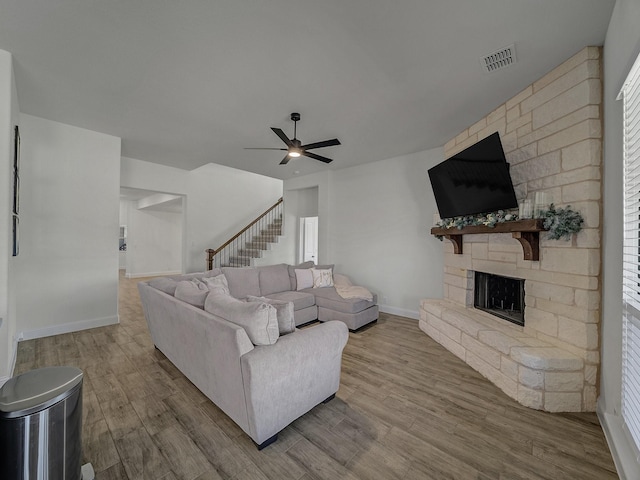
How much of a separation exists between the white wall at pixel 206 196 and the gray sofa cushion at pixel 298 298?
3.50 m

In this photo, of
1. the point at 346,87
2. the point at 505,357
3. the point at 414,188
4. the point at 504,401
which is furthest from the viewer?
the point at 414,188

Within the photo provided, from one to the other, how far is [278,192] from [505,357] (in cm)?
790

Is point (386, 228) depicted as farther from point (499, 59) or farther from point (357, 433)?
point (357, 433)

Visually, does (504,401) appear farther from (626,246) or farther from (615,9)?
(615,9)

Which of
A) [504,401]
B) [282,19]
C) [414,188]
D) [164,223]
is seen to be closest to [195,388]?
[504,401]

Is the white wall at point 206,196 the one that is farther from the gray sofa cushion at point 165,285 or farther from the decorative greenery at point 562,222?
the decorative greenery at point 562,222

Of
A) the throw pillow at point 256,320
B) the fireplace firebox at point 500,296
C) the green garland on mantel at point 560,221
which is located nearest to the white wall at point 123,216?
the throw pillow at point 256,320

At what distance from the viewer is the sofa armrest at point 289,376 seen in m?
1.67

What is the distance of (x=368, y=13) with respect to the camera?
187 centimetres

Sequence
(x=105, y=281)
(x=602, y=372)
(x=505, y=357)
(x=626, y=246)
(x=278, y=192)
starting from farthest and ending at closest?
(x=278, y=192) < (x=105, y=281) < (x=505, y=357) < (x=602, y=372) < (x=626, y=246)

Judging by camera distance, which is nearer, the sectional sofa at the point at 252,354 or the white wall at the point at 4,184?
the sectional sofa at the point at 252,354

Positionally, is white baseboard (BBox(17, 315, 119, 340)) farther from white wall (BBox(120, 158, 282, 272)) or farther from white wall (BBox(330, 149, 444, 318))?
white wall (BBox(330, 149, 444, 318))

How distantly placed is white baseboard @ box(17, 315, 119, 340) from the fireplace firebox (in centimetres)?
540

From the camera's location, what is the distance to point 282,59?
92.6 inches
